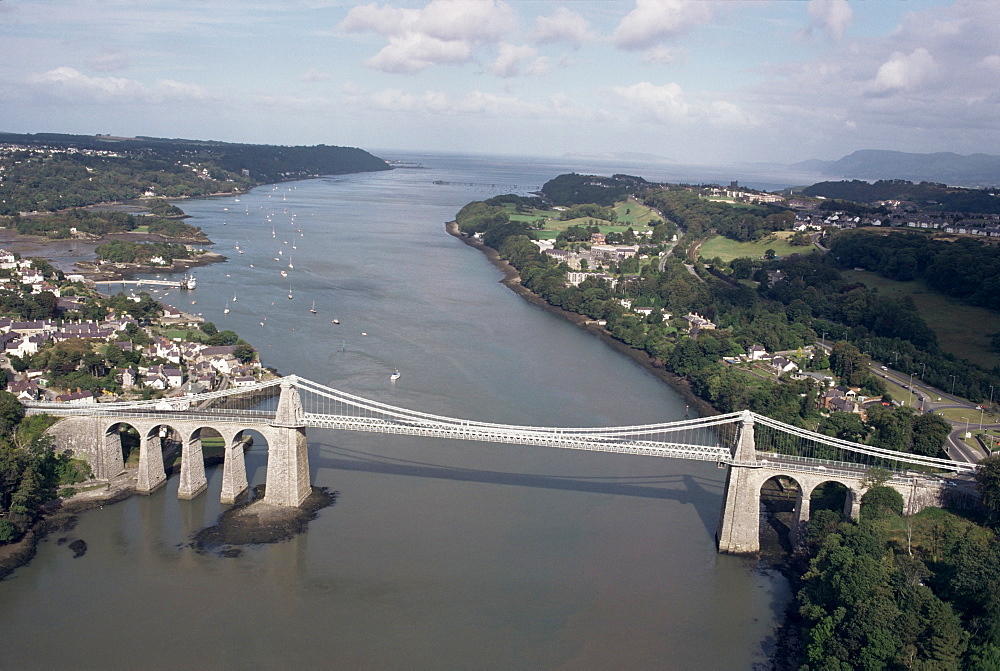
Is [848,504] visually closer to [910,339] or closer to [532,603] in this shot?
[532,603]

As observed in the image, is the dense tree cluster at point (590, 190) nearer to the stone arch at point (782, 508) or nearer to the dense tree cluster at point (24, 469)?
the stone arch at point (782, 508)

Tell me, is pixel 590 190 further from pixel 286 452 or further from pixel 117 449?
pixel 286 452

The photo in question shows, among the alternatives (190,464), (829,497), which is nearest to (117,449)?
(190,464)

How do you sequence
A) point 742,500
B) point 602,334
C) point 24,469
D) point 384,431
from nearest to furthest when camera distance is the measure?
point 742,500
point 24,469
point 384,431
point 602,334

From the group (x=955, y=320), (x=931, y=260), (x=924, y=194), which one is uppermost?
(x=924, y=194)

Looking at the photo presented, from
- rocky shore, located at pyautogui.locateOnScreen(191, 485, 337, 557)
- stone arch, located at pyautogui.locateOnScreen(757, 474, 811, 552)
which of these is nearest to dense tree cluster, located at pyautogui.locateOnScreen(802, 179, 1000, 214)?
stone arch, located at pyautogui.locateOnScreen(757, 474, 811, 552)

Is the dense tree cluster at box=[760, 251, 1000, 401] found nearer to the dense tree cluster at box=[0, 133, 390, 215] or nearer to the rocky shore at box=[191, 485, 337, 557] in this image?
the rocky shore at box=[191, 485, 337, 557]

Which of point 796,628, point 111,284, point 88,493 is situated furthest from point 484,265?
point 796,628
